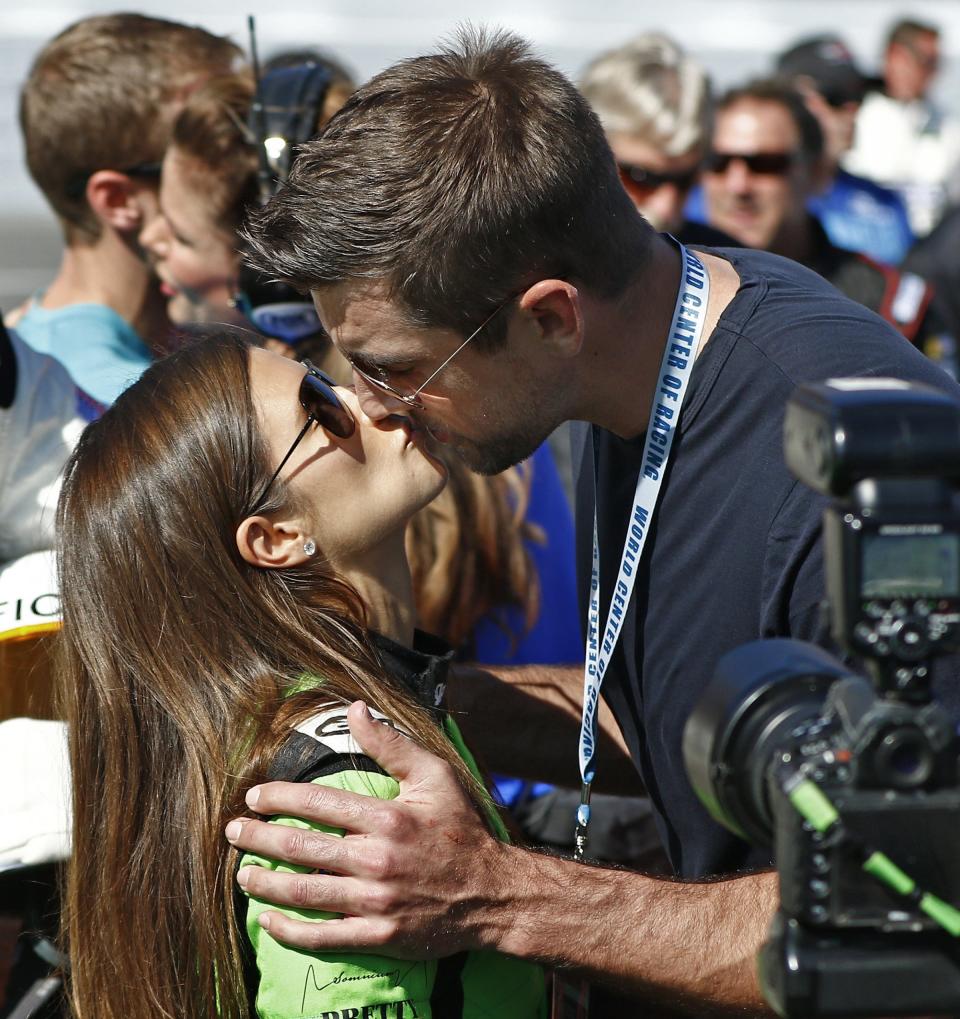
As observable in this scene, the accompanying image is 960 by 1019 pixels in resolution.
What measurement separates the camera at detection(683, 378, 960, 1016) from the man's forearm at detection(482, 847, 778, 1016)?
769 mm

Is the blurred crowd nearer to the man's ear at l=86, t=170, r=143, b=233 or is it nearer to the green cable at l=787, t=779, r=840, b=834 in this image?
the man's ear at l=86, t=170, r=143, b=233

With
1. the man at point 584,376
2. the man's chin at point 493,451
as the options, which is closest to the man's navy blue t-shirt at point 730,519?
the man at point 584,376

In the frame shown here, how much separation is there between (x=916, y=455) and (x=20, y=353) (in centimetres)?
238

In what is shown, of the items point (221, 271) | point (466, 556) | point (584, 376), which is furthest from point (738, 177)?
point (584, 376)

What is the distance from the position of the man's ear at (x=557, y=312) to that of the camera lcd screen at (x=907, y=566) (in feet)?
4.12

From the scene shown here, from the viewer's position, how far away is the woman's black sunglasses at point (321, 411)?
2369mm

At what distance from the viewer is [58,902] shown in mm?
Result: 2676

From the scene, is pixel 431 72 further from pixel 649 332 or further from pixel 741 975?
pixel 741 975

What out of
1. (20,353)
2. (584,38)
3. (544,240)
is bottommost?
(20,353)

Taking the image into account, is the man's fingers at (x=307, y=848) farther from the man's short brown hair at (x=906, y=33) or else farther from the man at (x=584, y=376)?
the man's short brown hair at (x=906, y=33)

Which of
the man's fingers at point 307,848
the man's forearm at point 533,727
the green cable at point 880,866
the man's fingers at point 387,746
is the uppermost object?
the green cable at point 880,866

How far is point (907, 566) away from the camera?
4.27 feet

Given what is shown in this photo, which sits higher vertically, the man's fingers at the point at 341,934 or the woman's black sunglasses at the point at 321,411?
the woman's black sunglasses at the point at 321,411

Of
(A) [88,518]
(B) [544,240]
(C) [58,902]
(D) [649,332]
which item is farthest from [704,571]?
(C) [58,902]
